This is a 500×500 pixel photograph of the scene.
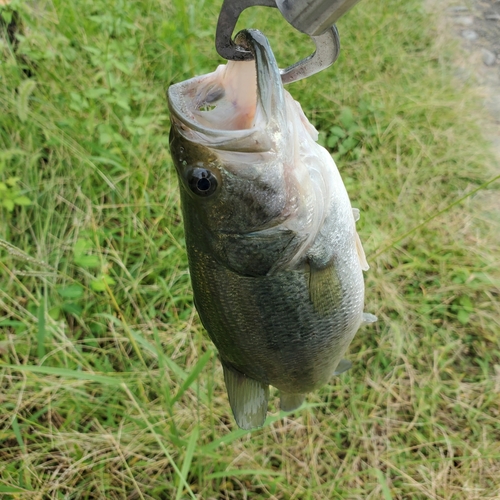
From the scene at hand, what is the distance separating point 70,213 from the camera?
2.73 m

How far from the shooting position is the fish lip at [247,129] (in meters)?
1.00

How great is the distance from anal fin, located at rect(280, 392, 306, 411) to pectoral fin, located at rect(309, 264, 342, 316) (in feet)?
1.57

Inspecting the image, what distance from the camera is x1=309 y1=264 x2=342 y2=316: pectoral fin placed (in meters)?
1.29

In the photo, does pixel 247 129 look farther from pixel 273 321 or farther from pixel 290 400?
pixel 290 400

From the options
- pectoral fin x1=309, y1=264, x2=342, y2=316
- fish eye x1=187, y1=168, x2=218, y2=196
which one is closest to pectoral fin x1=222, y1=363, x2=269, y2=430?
pectoral fin x1=309, y1=264, x2=342, y2=316

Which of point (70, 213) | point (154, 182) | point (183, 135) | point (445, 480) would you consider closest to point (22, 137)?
point (70, 213)

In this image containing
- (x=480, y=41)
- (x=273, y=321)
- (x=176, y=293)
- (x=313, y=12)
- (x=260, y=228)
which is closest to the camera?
(x=313, y=12)

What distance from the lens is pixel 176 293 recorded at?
2.68 meters

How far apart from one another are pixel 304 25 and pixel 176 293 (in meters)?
2.10

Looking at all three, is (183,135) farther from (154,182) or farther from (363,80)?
(363,80)

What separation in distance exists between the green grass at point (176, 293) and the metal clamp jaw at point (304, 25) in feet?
3.57

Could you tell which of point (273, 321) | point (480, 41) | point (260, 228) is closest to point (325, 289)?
point (273, 321)

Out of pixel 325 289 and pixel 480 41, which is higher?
pixel 325 289

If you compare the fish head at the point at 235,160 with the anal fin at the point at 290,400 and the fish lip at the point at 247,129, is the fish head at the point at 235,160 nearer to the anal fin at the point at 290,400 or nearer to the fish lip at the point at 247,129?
the fish lip at the point at 247,129
